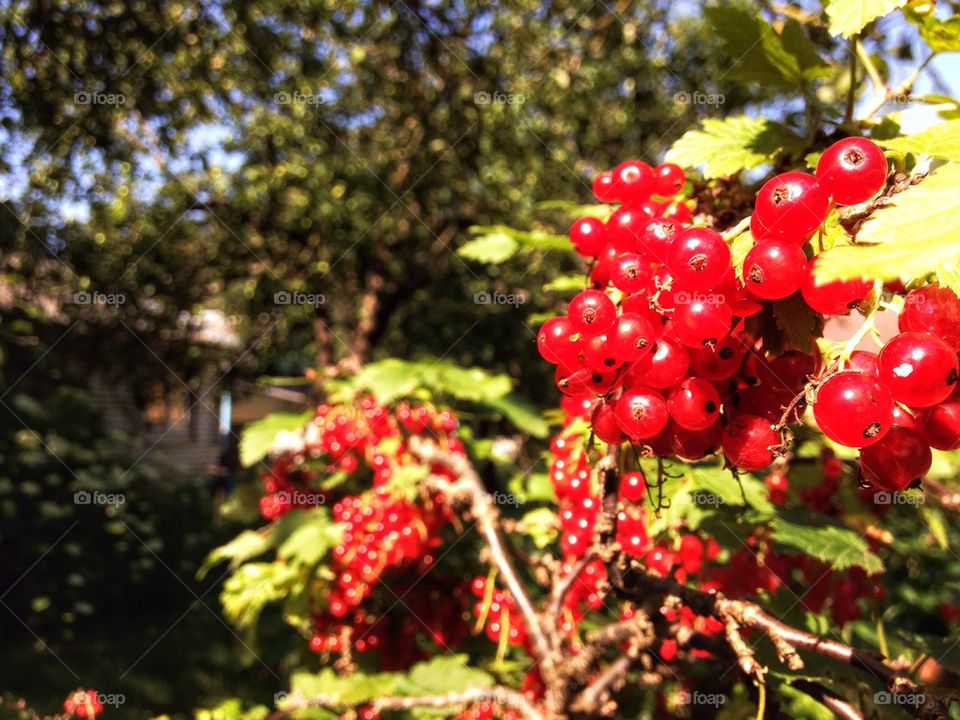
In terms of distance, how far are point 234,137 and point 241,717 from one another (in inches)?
244

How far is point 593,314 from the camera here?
0.88 m

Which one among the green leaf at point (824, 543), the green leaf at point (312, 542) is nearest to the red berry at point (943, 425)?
the green leaf at point (824, 543)

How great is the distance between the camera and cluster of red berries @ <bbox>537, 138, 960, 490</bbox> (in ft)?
2.48

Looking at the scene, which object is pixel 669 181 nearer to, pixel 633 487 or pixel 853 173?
pixel 853 173

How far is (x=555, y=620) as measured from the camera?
1.51 metres

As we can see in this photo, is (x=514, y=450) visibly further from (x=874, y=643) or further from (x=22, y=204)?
(x=22, y=204)

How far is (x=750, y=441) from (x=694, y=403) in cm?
9

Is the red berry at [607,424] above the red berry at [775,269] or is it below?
below

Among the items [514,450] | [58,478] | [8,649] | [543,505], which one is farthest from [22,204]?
[543,505]

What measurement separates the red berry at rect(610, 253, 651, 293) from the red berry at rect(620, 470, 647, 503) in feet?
1.79

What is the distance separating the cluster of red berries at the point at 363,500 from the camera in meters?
2.36

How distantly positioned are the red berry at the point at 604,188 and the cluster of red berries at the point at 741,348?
0.23m

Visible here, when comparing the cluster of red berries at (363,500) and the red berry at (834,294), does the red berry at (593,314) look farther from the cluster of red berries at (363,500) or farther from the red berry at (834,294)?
the cluster of red berries at (363,500)

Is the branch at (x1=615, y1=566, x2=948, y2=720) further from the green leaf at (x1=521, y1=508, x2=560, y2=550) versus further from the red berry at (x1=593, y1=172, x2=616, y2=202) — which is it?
the red berry at (x1=593, y1=172, x2=616, y2=202)
